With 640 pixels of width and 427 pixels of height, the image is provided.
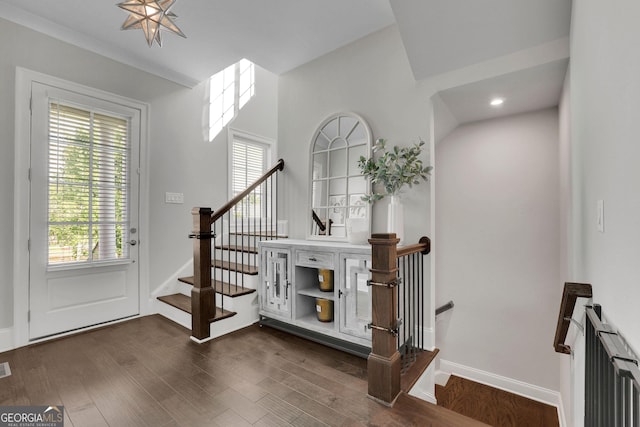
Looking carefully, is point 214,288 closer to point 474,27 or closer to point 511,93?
point 474,27

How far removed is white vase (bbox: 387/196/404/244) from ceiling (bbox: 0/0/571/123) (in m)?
0.97

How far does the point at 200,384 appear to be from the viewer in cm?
201

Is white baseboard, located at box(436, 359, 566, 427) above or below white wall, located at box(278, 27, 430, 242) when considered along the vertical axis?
below

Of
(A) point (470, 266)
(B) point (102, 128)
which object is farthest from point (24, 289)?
(A) point (470, 266)

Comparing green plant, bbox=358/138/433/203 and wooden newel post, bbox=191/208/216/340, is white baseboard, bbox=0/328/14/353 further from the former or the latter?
green plant, bbox=358/138/433/203

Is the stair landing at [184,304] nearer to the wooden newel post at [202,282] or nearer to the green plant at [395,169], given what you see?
the wooden newel post at [202,282]

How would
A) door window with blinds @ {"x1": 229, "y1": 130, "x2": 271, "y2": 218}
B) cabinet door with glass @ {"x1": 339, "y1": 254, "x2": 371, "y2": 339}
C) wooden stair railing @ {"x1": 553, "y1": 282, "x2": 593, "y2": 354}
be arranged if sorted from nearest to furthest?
wooden stair railing @ {"x1": 553, "y1": 282, "x2": 593, "y2": 354} → cabinet door with glass @ {"x1": 339, "y1": 254, "x2": 371, "y2": 339} → door window with blinds @ {"x1": 229, "y1": 130, "x2": 271, "y2": 218}

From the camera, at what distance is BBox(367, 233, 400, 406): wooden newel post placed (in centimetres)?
184

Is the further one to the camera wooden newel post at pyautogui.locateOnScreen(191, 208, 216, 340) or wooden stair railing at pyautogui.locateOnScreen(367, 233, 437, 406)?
wooden newel post at pyautogui.locateOnScreen(191, 208, 216, 340)

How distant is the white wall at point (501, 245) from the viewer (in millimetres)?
2680

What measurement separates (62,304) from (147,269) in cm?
77

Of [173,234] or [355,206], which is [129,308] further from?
[355,206]

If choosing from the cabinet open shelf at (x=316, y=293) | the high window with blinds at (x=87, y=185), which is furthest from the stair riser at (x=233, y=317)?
the high window with blinds at (x=87, y=185)

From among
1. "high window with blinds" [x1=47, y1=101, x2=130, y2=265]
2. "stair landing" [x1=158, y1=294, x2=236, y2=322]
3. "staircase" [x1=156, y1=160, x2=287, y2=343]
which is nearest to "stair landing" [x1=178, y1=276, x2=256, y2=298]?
"staircase" [x1=156, y1=160, x2=287, y2=343]
